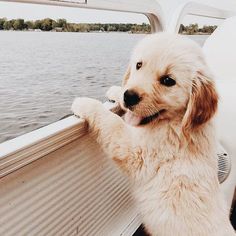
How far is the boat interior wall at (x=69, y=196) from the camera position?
1.10m

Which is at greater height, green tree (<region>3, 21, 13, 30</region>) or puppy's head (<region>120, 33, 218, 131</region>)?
green tree (<region>3, 21, 13, 30</region>)

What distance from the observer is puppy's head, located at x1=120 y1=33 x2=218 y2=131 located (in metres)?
1.30

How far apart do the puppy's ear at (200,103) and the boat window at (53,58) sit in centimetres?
59

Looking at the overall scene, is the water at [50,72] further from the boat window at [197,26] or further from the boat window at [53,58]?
the boat window at [197,26]

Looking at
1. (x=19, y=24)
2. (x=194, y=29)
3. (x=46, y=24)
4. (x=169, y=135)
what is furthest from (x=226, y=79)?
(x=19, y=24)

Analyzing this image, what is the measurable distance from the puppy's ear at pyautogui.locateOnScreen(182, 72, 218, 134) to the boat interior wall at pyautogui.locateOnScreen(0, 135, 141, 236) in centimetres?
47

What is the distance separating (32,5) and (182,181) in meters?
0.97

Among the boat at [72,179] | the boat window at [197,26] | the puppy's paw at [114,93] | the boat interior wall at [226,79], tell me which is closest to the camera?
the boat at [72,179]

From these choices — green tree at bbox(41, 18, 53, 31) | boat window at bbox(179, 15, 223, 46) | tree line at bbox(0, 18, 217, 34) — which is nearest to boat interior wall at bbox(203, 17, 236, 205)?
boat window at bbox(179, 15, 223, 46)

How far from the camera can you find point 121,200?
5.92 feet

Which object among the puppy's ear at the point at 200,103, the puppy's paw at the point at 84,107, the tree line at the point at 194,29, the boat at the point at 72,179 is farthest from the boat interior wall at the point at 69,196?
the tree line at the point at 194,29

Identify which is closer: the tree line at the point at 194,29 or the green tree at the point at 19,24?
the green tree at the point at 19,24

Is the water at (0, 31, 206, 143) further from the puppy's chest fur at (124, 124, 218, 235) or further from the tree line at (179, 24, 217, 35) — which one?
the tree line at (179, 24, 217, 35)

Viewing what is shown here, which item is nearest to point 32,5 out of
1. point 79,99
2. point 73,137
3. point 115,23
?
point 79,99
